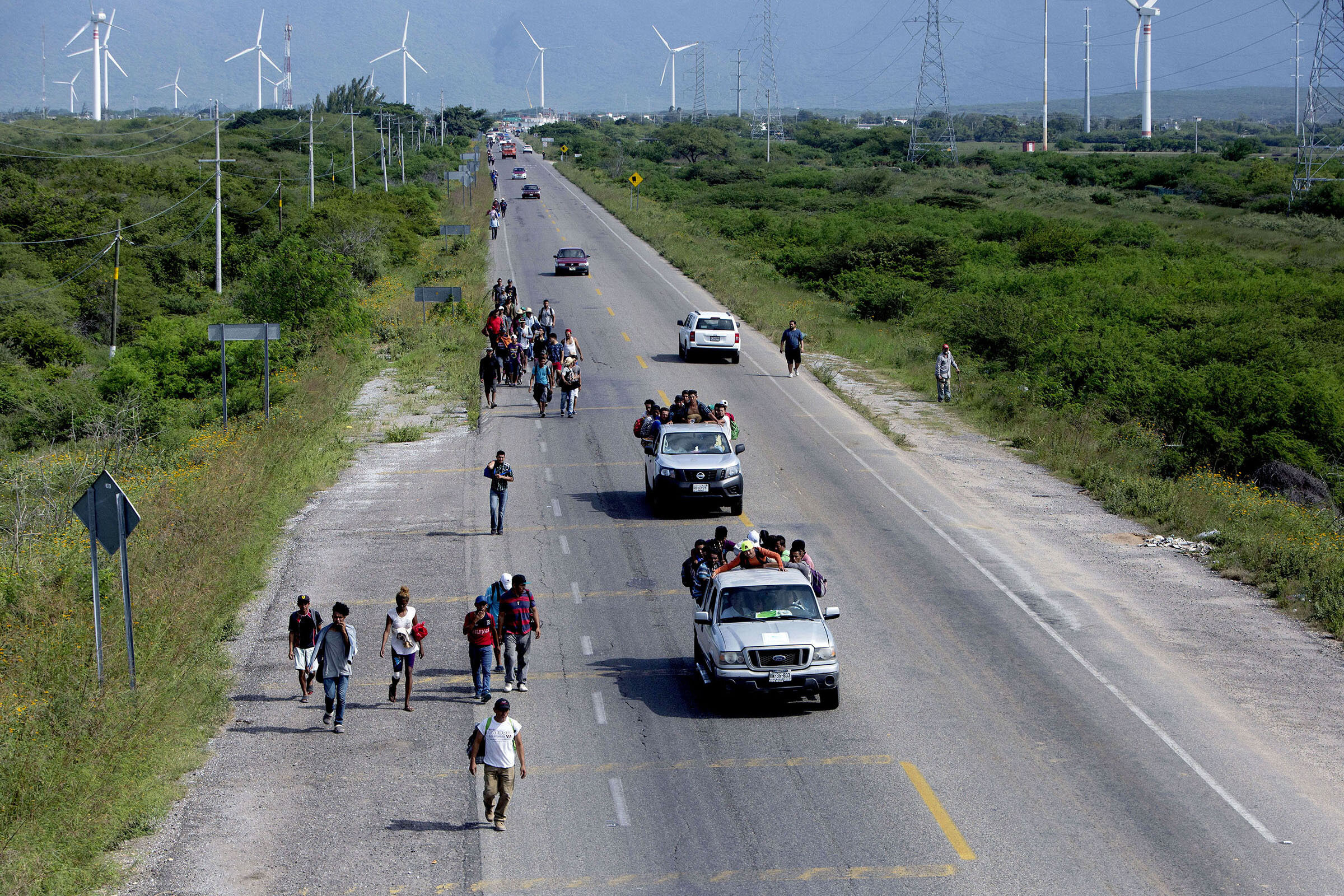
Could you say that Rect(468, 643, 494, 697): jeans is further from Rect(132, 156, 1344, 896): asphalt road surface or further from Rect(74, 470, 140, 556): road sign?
Rect(74, 470, 140, 556): road sign

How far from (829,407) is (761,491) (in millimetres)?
9799

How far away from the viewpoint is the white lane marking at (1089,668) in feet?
39.7

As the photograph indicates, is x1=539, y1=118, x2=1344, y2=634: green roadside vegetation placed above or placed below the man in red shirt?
above

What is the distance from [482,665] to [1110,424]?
76.7 feet

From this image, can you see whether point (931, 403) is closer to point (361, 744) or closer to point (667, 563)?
point (667, 563)

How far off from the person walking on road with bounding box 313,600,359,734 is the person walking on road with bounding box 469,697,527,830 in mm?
2713

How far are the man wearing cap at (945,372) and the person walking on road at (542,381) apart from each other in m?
11.0

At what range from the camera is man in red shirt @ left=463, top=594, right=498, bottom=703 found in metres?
14.6

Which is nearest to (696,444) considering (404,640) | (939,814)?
(404,640)

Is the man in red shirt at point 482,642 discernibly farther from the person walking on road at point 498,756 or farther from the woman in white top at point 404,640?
the person walking on road at point 498,756

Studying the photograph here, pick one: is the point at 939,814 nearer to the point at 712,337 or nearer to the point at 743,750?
the point at 743,750

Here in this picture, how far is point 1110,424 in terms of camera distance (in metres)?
33.2

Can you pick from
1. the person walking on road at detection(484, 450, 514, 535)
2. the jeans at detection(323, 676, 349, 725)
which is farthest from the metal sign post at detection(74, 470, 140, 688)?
the person walking on road at detection(484, 450, 514, 535)

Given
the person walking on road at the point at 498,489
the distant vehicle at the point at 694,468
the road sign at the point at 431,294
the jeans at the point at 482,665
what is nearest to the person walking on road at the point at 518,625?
the jeans at the point at 482,665
